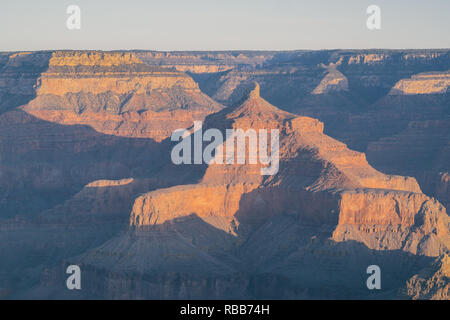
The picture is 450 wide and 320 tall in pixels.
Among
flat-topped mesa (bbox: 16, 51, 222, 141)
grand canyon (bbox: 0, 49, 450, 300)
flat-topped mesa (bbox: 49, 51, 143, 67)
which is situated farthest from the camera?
flat-topped mesa (bbox: 49, 51, 143, 67)

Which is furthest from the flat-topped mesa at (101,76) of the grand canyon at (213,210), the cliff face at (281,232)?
the cliff face at (281,232)

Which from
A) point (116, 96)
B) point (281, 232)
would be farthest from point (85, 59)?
point (281, 232)

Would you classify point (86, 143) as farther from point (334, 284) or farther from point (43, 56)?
point (334, 284)

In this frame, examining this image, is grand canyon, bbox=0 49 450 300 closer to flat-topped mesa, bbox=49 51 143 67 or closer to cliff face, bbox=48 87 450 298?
cliff face, bbox=48 87 450 298

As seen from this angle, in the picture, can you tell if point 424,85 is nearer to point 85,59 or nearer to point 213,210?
point 85,59

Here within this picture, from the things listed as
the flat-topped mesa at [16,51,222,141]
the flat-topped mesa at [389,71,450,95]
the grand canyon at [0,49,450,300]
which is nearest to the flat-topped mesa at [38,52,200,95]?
the flat-topped mesa at [16,51,222,141]

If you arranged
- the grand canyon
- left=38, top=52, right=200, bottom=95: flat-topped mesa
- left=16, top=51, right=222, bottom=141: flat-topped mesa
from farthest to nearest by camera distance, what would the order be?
left=38, top=52, right=200, bottom=95: flat-topped mesa, left=16, top=51, right=222, bottom=141: flat-topped mesa, the grand canyon

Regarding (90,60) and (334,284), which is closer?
(334,284)
